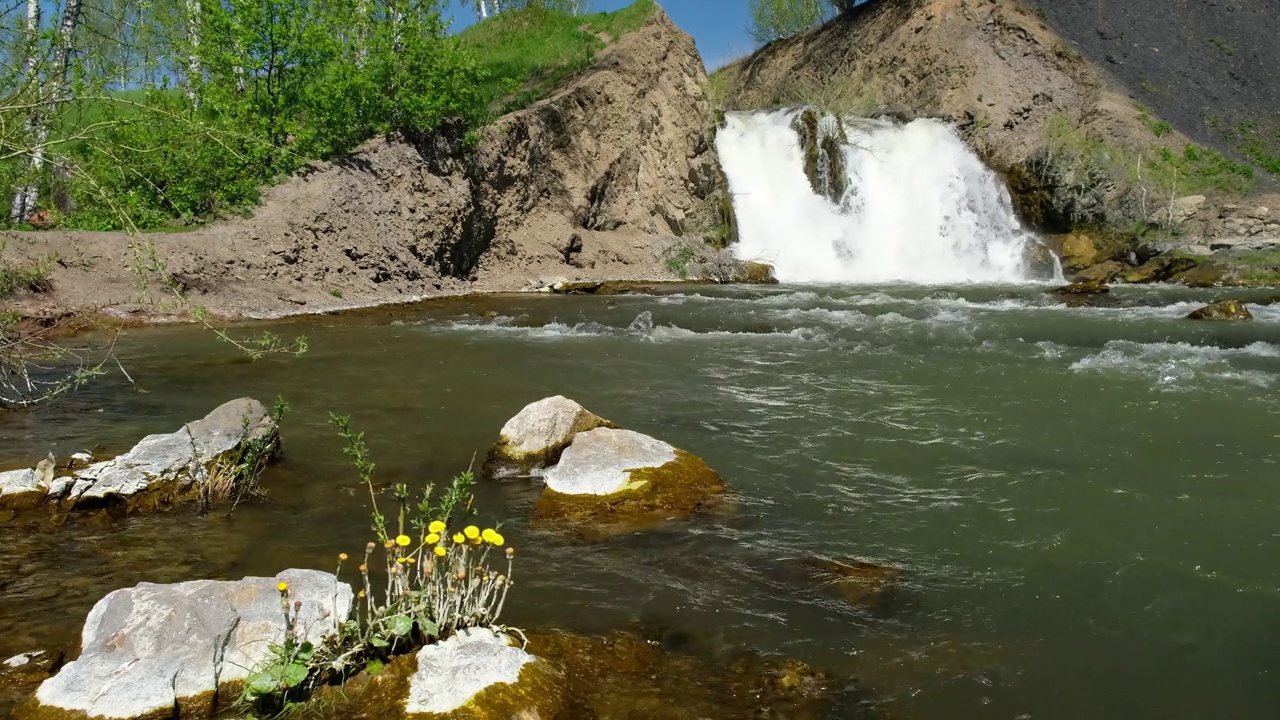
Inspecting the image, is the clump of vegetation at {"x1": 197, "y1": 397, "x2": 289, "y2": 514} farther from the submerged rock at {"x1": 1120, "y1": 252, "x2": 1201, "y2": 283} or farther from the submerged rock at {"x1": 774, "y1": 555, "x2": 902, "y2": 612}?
the submerged rock at {"x1": 1120, "y1": 252, "x2": 1201, "y2": 283}

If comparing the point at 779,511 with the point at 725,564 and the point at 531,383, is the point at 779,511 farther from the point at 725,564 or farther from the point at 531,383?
the point at 531,383

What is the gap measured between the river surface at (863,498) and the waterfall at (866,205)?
41.5 ft

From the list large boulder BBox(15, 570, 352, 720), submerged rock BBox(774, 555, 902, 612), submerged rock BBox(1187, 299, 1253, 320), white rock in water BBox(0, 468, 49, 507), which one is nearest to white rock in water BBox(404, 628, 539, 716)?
large boulder BBox(15, 570, 352, 720)

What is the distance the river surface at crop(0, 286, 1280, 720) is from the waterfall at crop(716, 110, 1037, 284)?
41.5 ft

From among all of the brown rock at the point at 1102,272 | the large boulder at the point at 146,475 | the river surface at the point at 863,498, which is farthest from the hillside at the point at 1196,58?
the large boulder at the point at 146,475

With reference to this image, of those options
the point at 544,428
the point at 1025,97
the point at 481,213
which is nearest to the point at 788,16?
the point at 1025,97

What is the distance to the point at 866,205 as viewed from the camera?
2739 centimetres

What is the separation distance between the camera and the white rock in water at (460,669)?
3.35 metres

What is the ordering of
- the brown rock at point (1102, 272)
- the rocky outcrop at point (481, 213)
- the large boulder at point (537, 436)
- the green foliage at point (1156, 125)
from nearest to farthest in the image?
the large boulder at point (537, 436) → the rocky outcrop at point (481, 213) → the brown rock at point (1102, 272) → the green foliage at point (1156, 125)

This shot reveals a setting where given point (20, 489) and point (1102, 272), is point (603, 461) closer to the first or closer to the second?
point (20, 489)

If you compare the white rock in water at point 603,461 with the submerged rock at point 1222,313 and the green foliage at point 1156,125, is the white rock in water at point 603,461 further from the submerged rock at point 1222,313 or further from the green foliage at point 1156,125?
the green foliage at point 1156,125

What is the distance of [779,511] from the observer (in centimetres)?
613

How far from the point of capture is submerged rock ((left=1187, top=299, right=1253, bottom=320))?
1495 cm

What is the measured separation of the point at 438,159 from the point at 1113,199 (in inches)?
820
